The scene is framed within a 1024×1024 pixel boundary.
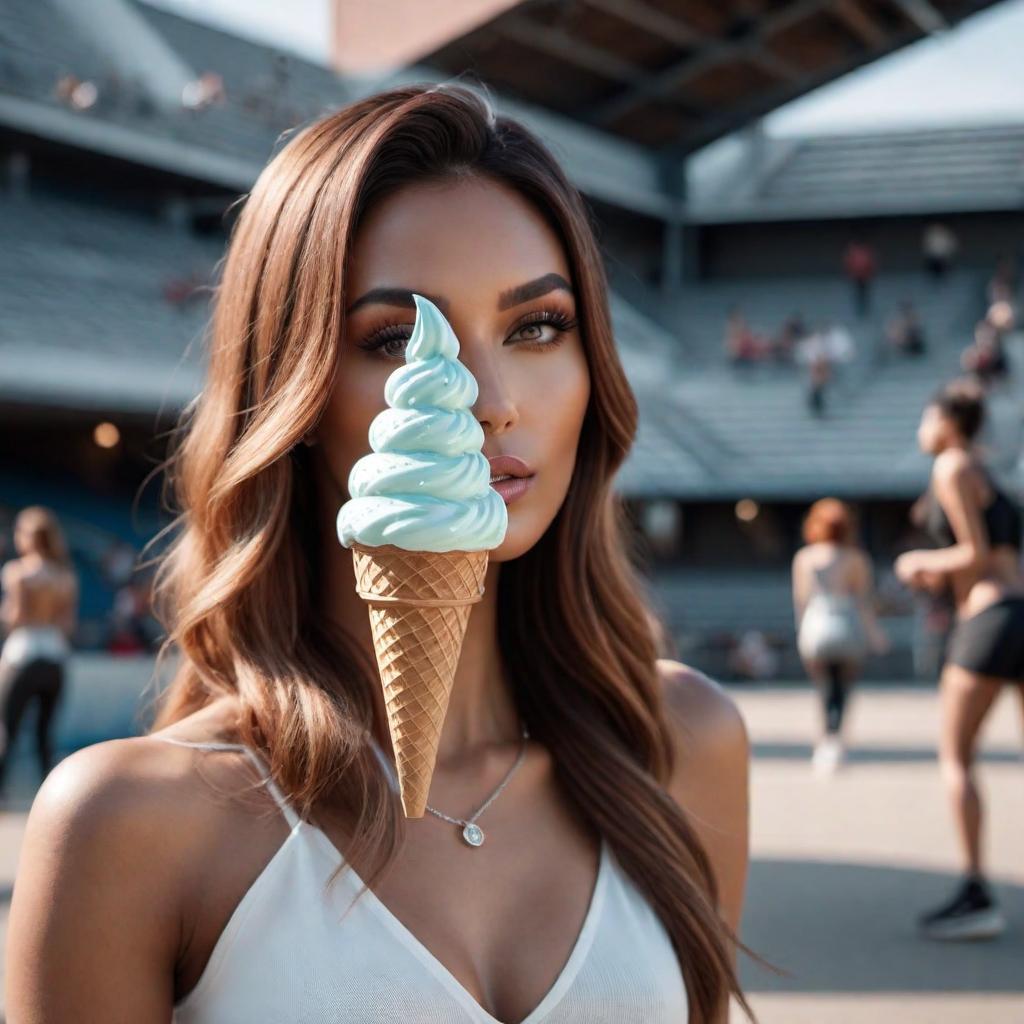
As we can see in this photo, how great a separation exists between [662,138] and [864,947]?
1003 inches

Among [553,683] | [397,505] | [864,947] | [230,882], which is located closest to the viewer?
[397,505]

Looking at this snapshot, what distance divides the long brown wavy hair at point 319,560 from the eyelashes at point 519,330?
5 cm

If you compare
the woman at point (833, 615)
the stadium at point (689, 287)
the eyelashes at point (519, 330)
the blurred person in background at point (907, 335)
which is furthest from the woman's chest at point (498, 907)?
the blurred person in background at point (907, 335)

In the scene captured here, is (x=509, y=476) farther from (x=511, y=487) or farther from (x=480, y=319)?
(x=480, y=319)

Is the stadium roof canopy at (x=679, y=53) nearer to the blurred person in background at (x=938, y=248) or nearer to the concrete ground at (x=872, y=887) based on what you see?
the blurred person in background at (x=938, y=248)

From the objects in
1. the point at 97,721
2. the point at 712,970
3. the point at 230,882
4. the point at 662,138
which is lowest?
the point at 97,721

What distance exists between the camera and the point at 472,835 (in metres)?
1.64

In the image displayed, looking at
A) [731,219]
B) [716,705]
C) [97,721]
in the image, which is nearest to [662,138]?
[731,219]

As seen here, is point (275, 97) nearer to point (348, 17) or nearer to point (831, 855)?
point (348, 17)

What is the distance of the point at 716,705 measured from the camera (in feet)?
6.47

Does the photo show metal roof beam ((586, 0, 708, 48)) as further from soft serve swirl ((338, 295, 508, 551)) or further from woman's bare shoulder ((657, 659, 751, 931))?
soft serve swirl ((338, 295, 508, 551))

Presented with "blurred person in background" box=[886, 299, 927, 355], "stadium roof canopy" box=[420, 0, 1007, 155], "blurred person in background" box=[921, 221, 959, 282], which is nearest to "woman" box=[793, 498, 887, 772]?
"blurred person in background" box=[886, 299, 927, 355]

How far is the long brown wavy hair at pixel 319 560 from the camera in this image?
1532mm

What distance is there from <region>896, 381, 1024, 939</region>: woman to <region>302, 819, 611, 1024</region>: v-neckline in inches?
134
